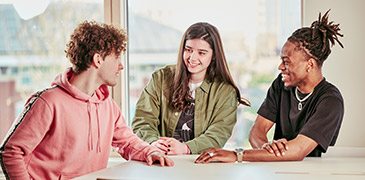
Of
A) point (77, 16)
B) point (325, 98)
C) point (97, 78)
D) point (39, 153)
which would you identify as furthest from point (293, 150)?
point (77, 16)

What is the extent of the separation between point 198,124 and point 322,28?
2.55 ft

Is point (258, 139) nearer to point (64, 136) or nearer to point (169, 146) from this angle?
point (169, 146)

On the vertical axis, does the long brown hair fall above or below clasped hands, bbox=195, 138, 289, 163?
above

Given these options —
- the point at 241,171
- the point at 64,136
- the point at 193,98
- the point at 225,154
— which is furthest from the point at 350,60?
the point at 64,136

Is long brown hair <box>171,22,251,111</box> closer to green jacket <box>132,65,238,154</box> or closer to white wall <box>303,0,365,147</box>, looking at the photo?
green jacket <box>132,65,238,154</box>

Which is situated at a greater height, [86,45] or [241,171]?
[86,45]

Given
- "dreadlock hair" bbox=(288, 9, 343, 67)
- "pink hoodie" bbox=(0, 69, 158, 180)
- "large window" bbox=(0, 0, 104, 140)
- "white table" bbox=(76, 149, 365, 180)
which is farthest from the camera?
"large window" bbox=(0, 0, 104, 140)

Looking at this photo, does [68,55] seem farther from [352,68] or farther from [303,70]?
[352,68]

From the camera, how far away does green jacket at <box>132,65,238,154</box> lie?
2.57 meters

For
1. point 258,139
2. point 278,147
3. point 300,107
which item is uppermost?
point 300,107

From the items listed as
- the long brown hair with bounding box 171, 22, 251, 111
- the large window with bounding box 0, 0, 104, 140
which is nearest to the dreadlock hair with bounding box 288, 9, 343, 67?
the long brown hair with bounding box 171, 22, 251, 111

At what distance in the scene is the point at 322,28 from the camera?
2301 mm

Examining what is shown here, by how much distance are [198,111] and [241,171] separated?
0.88 m

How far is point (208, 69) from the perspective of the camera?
8.89 ft
